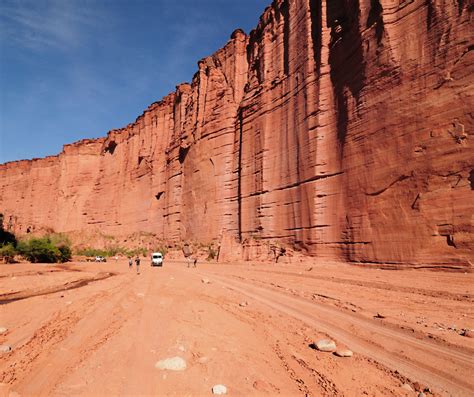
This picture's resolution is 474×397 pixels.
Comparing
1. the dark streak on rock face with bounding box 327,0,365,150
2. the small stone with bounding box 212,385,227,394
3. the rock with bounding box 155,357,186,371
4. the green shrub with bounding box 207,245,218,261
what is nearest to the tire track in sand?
the small stone with bounding box 212,385,227,394

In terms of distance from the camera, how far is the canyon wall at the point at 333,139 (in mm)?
14844

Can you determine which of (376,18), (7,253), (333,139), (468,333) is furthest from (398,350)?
(7,253)

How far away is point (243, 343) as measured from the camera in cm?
571

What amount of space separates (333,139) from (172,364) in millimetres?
19939

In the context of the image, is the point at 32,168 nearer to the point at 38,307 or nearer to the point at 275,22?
the point at 275,22

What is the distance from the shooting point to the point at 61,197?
64.2 m

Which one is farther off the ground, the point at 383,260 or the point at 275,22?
the point at 275,22

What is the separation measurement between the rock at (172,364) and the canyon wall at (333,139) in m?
12.7

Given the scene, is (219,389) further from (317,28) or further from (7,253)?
(7,253)

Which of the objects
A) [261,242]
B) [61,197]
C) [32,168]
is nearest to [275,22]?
[261,242]

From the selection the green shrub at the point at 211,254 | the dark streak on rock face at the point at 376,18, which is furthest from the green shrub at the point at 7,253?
the dark streak on rock face at the point at 376,18

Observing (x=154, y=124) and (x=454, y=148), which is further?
(x=154, y=124)

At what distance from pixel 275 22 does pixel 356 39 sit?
13.5 metres

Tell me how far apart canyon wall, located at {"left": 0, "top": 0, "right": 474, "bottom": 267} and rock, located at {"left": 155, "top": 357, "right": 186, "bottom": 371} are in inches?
499
